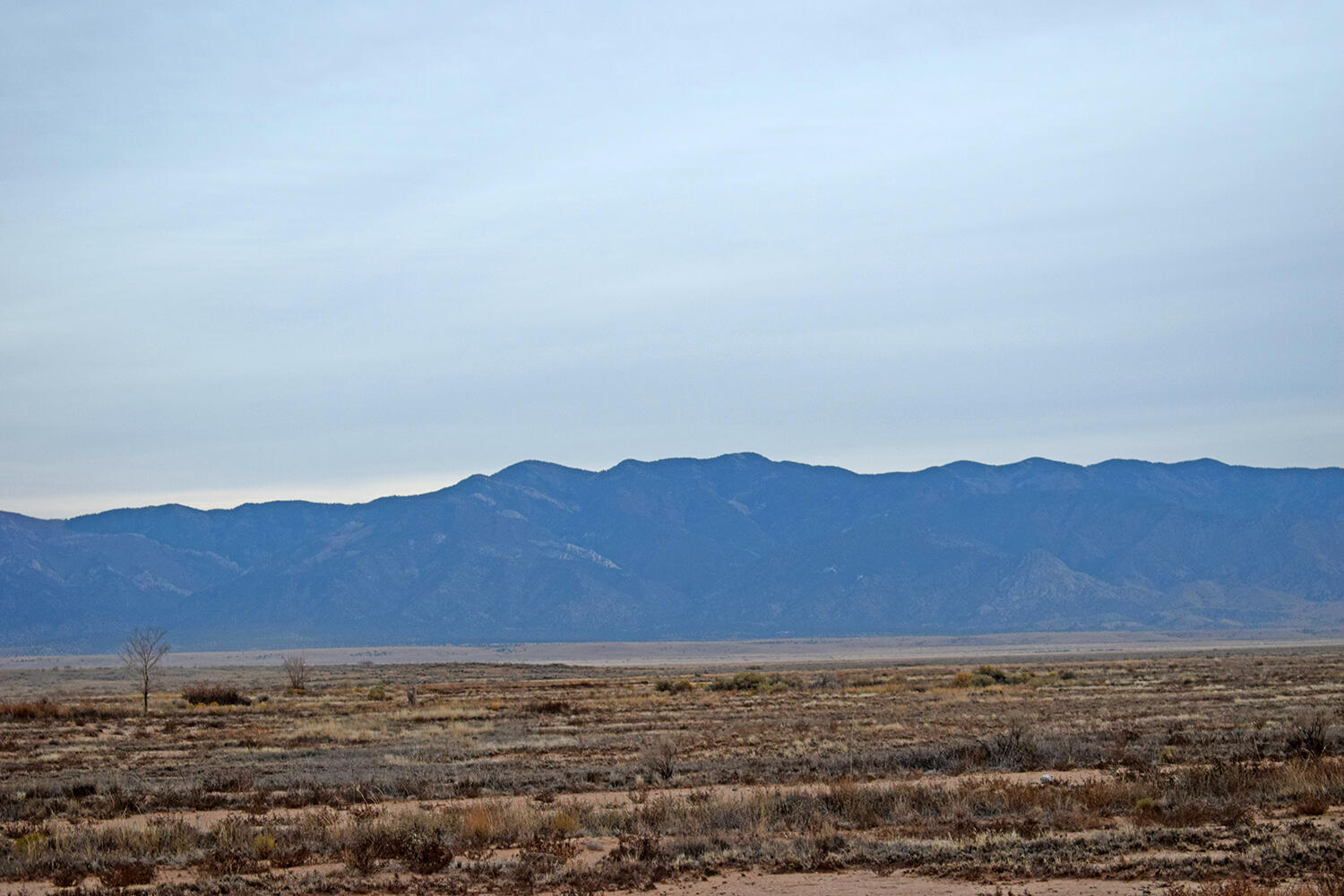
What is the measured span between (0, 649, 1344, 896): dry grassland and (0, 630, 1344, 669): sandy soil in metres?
87.5

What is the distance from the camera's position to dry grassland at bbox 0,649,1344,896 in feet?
44.5

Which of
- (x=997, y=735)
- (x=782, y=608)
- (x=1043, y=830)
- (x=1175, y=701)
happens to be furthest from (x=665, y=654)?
(x=1043, y=830)

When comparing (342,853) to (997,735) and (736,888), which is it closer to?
(736,888)

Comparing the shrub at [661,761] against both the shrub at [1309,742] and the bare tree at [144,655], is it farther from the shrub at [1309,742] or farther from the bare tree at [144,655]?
the bare tree at [144,655]

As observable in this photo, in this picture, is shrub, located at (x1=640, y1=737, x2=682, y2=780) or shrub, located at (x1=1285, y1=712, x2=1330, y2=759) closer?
shrub, located at (x1=1285, y1=712, x2=1330, y2=759)

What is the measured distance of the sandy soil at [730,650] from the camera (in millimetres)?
125062

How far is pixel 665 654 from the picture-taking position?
13975 cm

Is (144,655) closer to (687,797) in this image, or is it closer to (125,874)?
(687,797)

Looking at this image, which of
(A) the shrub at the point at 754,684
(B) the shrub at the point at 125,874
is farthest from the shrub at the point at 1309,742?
(A) the shrub at the point at 754,684

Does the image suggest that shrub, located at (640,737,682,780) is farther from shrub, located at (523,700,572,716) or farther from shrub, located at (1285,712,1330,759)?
shrub, located at (523,700,572,716)

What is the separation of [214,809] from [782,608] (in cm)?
18040

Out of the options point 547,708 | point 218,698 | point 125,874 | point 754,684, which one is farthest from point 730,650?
point 125,874

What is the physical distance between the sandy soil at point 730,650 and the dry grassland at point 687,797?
8748 cm

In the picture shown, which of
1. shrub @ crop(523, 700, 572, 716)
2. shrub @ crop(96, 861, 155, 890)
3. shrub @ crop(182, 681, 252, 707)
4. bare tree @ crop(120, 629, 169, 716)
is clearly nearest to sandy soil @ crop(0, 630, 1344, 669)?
bare tree @ crop(120, 629, 169, 716)
